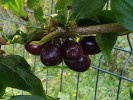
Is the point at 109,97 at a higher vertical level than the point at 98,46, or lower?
lower

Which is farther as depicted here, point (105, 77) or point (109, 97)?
point (105, 77)

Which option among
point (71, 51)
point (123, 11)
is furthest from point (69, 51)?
point (123, 11)

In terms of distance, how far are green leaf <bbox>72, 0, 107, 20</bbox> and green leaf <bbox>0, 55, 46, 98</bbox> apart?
16cm

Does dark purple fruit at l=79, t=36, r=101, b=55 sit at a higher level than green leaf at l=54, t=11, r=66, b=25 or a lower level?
lower

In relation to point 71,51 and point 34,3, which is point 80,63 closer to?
point 71,51

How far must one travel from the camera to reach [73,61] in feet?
1.29

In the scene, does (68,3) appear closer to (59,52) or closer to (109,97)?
(59,52)

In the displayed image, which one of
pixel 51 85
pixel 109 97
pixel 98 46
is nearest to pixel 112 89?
pixel 109 97

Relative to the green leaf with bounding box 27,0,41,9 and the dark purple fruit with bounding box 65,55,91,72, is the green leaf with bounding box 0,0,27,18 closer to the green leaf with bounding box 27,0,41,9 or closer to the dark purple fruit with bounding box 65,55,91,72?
the green leaf with bounding box 27,0,41,9

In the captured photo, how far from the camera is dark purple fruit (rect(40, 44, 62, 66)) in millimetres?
362

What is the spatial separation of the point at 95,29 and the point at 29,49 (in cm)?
15

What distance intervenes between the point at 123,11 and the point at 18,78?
241 millimetres

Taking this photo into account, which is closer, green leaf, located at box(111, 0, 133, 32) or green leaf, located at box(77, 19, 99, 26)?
green leaf, located at box(111, 0, 133, 32)

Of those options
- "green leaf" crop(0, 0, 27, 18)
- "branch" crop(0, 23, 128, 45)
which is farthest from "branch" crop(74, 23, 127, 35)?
"green leaf" crop(0, 0, 27, 18)
